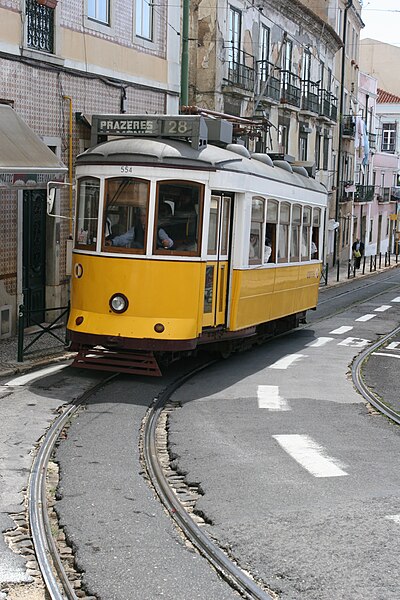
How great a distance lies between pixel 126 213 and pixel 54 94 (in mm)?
5865

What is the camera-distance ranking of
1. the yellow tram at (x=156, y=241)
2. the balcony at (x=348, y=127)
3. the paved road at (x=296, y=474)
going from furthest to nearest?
the balcony at (x=348, y=127)
the yellow tram at (x=156, y=241)
the paved road at (x=296, y=474)

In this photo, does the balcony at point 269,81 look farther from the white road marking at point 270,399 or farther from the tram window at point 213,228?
the white road marking at point 270,399

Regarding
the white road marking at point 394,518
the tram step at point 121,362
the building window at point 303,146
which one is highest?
the building window at point 303,146

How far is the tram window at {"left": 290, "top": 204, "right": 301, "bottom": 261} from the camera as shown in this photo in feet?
56.0

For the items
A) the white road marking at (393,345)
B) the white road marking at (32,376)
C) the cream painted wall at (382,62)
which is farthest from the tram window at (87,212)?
the cream painted wall at (382,62)

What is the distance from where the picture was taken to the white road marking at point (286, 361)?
49.6 feet

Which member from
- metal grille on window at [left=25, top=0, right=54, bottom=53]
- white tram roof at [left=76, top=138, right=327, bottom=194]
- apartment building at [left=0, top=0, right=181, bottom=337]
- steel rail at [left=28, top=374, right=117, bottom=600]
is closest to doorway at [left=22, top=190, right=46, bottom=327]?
apartment building at [left=0, top=0, right=181, bottom=337]

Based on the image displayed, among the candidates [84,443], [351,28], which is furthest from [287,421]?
[351,28]

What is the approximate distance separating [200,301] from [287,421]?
102 inches

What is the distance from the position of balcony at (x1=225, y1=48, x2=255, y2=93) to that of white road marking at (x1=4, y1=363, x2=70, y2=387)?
18.6 meters

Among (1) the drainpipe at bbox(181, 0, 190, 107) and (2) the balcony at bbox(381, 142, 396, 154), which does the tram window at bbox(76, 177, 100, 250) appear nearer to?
(1) the drainpipe at bbox(181, 0, 190, 107)

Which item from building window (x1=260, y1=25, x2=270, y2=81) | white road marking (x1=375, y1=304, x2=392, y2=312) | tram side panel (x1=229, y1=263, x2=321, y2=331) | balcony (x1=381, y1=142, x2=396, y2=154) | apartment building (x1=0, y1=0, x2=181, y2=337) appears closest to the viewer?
tram side panel (x1=229, y1=263, x2=321, y2=331)

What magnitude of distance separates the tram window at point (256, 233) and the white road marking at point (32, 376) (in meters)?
3.26

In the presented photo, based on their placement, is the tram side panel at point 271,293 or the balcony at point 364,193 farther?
the balcony at point 364,193
